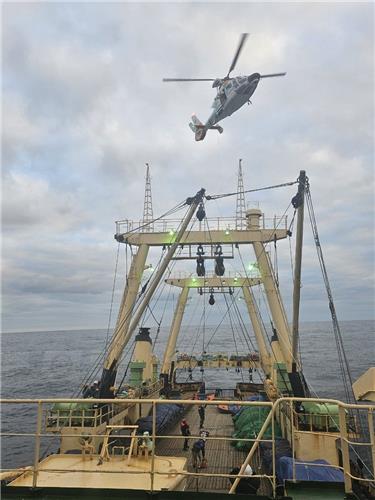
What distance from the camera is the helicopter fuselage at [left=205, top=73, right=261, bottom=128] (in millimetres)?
19422

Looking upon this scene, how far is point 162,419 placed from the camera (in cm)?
1758

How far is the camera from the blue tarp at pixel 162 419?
1559cm

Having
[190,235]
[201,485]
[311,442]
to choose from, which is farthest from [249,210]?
[201,485]

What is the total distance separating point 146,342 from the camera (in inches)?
884

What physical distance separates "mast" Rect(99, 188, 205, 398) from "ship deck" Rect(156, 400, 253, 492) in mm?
3427

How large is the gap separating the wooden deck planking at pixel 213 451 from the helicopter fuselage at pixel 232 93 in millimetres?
17225

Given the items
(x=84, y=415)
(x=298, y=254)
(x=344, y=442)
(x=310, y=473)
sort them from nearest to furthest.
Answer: (x=344, y=442)
(x=310, y=473)
(x=84, y=415)
(x=298, y=254)

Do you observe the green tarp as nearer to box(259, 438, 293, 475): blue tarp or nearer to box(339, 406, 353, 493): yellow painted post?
box(259, 438, 293, 475): blue tarp

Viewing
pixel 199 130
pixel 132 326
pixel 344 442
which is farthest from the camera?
pixel 199 130

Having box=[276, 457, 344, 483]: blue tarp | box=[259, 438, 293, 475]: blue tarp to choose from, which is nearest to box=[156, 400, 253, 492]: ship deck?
box=[259, 438, 293, 475]: blue tarp

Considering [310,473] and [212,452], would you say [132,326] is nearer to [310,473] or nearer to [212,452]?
[212,452]

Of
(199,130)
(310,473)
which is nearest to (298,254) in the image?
(310,473)

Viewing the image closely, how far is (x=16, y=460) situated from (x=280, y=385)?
18.9 m

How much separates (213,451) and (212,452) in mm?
146
